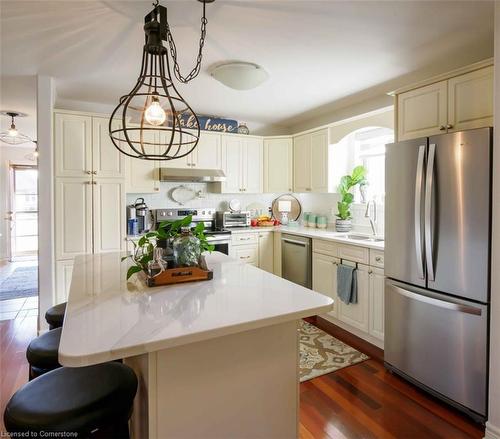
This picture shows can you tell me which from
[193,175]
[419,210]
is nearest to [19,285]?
[193,175]

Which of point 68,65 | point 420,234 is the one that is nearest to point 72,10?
point 68,65

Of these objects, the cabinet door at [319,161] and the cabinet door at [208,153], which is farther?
the cabinet door at [208,153]

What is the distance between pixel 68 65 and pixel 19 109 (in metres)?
1.99

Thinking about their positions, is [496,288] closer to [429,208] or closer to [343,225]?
[429,208]

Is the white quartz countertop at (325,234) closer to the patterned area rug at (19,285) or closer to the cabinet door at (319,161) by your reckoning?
the cabinet door at (319,161)

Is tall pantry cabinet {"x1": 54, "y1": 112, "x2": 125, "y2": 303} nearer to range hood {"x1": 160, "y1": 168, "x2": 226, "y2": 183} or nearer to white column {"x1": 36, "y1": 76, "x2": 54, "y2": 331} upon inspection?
white column {"x1": 36, "y1": 76, "x2": 54, "y2": 331}

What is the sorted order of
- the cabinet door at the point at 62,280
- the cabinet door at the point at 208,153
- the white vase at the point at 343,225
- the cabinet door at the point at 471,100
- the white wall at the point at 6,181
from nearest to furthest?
the cabinet door at the point at 471,100 < the cabinet door at the point at 62,280 < the white vase at the point at 343,225 < the cabinet door at the point at 208,153 < the white wall at the point at 6,181

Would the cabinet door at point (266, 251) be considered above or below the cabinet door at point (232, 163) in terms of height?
below

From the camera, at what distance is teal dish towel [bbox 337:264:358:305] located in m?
3.11

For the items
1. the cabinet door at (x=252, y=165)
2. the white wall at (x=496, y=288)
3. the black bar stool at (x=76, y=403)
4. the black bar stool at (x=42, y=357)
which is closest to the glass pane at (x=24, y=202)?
the cabinet door at (x=252, y=165)

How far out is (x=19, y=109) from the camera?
13.8 feet

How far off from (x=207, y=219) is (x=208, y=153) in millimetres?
898

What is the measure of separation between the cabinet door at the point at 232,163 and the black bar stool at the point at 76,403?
11.1ft

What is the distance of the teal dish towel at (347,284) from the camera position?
3.11m
